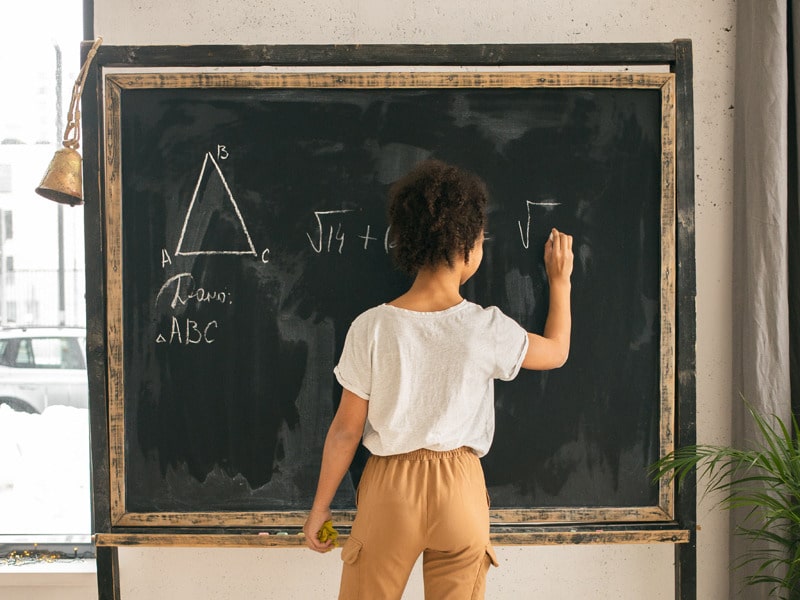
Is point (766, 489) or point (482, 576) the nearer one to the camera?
point (482, 576)

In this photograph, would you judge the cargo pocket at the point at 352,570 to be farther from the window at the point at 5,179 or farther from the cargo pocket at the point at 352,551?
the window at the point at 5,179

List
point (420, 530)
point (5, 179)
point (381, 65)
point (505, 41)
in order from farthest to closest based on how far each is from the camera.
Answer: point (5, 179) < point (505, 41) < point (381, 65) < point (420, 530)

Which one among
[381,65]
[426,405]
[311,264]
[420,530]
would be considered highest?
[381,65]

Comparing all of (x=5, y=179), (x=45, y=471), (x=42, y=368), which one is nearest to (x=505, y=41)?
(x=5, y=179)

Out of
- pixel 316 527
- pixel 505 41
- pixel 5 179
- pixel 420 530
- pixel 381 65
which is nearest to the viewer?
pixel 420 530

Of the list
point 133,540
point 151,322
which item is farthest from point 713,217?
point 133,540

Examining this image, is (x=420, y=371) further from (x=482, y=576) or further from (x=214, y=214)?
(x=214, y=214)

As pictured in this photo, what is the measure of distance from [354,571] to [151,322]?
0.79 m

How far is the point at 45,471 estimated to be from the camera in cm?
212

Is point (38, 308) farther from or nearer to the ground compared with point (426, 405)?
farther from the ground

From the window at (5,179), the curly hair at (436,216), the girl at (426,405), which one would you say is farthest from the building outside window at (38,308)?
the curly hair at (436,216)

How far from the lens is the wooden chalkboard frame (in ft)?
5.10

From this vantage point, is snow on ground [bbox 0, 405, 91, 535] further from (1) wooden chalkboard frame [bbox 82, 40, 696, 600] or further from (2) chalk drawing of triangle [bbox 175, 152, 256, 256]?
(2) chalk drawing of triangle [bbox 175, 152, 256, 256]

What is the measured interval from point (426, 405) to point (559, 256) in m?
0.55
